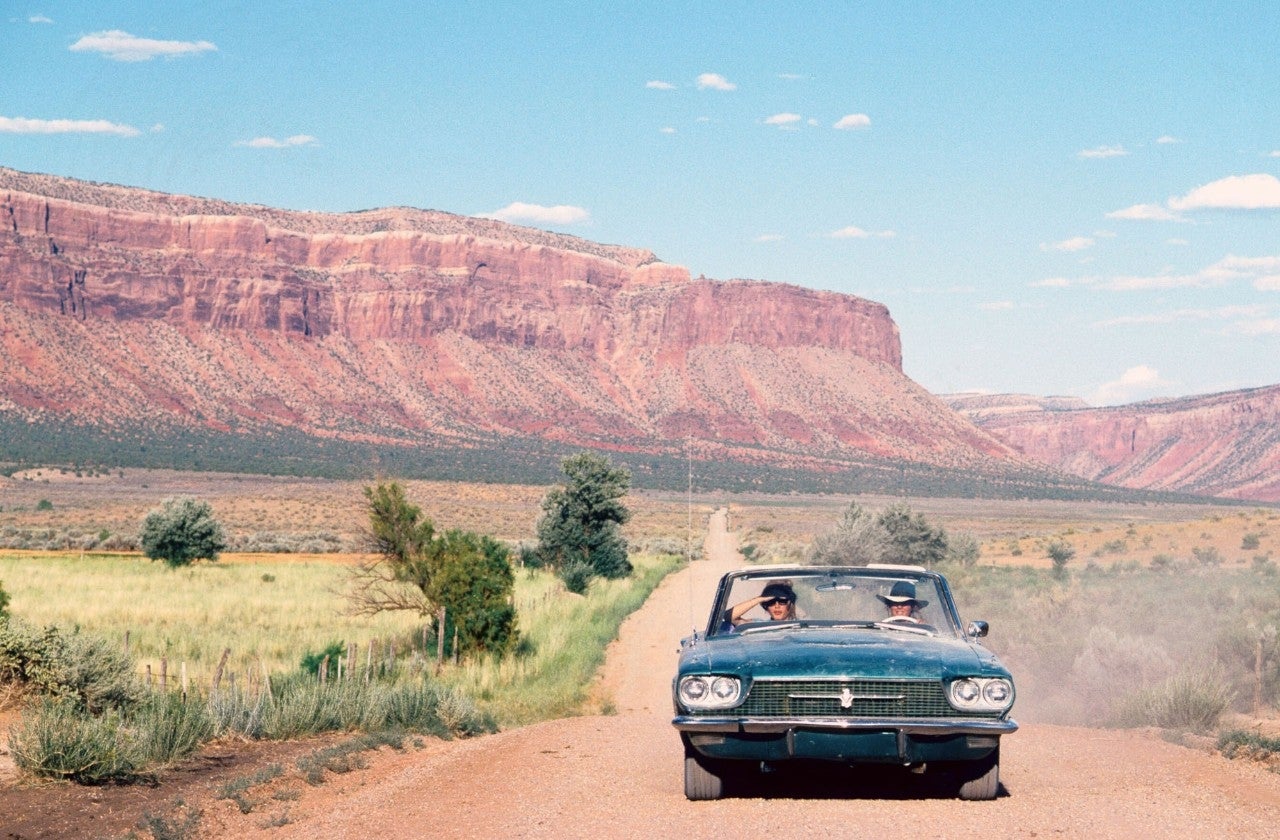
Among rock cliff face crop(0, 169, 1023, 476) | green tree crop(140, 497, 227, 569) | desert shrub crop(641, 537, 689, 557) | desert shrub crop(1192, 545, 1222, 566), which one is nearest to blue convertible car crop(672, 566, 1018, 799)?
desert shrub crop(1192, 545, 1222, 566)

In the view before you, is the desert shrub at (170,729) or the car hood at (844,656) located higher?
the car hood at (844,656)

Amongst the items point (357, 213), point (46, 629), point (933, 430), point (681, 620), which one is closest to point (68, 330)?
point (357, 213)

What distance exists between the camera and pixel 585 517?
149 ft

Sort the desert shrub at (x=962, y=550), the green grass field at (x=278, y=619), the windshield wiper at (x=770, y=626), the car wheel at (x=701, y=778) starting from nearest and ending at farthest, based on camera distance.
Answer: the car wheel at (x=701, y=778)
the windshield wiper at (x=770, y=626)
the green grass field at (x=278, y=619)
the desert shrub at (x=962, y=550)

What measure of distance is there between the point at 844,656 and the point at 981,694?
31.9 inches

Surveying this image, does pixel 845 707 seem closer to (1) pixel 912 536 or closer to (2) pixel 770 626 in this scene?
(2) pixel 770 626

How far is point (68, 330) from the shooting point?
12775 cm

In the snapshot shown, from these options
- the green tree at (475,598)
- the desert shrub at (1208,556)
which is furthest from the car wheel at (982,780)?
the desert shrub at (1208,556)

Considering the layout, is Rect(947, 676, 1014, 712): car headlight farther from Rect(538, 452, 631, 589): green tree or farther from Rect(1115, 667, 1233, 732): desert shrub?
Rect(538, 452, 631, 589): green tree

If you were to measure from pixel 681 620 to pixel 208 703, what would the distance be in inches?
674

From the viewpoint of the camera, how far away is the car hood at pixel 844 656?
26.8ft

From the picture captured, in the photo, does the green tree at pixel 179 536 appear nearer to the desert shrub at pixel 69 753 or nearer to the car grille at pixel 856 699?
the desert shrub at pixel 69 753

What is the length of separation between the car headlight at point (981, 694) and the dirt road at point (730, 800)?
60cm

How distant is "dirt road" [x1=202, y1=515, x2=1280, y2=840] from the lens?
789 centimetres
